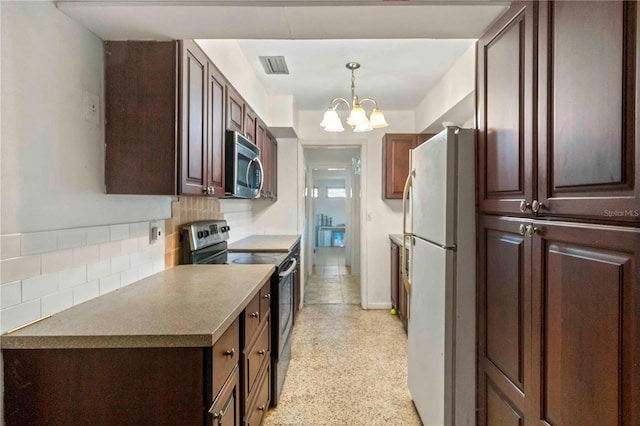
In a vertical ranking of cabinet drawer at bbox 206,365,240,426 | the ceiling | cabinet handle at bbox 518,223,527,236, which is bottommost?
cabinet drawer at bbox 206,365,240,426

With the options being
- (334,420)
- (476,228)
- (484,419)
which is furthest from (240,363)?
(476,228)

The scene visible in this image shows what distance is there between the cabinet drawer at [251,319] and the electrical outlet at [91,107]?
3.37 ft

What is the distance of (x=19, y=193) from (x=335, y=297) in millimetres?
4072

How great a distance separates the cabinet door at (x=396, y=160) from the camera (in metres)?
3.88

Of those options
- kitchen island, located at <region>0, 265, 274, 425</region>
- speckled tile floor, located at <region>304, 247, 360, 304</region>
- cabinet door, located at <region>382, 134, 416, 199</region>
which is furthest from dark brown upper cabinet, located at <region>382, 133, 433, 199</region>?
kitchen island, located at <region>0, 265, 274, 425</region>

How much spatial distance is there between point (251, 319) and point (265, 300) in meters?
0.35

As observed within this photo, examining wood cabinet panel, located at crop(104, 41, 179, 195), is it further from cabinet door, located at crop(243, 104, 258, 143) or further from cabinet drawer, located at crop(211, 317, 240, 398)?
cabinet door, located at crop(243, 104, 258, 143)

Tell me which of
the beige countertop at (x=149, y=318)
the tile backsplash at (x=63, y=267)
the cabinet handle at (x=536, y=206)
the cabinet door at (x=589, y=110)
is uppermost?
the cabinet door at (x=589, y=110)

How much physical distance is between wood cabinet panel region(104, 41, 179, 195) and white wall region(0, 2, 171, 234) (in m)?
0.05

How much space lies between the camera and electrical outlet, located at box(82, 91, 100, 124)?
1380 mm

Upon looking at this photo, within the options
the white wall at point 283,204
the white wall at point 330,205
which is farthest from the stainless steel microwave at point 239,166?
the white wall at point 330,205

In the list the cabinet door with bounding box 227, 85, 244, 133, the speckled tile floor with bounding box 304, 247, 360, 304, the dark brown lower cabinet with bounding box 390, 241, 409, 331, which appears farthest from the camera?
the speckled tile floor with bounding box 304, 247, 360, 304

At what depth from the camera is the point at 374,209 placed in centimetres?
421

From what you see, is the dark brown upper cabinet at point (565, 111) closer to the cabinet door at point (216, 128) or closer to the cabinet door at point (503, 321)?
the cabinet door at point (503, 321)
